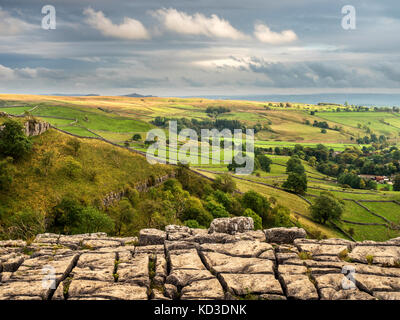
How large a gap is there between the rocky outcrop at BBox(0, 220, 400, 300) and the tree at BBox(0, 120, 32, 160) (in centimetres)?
4257

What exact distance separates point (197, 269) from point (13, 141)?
55.3 m

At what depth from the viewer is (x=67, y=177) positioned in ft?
193

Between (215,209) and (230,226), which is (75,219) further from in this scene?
(215,209)

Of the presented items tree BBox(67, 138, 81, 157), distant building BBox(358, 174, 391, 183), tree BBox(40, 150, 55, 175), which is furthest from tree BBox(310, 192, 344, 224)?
distant building BBox(358, 174, 391, 183)

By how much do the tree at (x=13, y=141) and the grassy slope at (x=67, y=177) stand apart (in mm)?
2186

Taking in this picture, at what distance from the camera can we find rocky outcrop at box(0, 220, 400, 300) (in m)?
14.2

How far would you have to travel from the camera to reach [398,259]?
17.6 m

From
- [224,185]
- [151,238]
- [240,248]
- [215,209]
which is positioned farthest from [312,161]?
[151,238]

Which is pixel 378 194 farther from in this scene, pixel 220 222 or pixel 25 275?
pixel 25 275

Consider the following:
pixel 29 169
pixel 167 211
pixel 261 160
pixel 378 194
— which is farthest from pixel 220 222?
pixel 261 160

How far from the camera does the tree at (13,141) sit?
5688 cm

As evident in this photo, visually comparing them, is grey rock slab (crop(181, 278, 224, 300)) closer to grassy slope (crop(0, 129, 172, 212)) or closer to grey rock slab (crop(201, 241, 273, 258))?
grey rock slab (crop(201, 241, 273, 258))

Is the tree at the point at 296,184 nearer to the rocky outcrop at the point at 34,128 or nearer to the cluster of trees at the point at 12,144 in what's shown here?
the rocky outcrop at the point at 34,128
